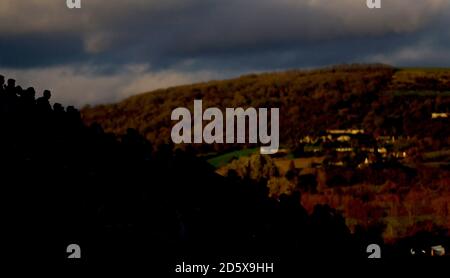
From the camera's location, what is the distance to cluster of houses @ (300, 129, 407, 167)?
9062cm

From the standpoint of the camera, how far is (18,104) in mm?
11859

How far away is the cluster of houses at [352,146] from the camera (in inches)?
3568

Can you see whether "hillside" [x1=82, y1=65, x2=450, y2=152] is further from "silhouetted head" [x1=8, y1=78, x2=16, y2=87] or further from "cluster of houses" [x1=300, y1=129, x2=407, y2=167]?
"silhouetted head" [x1=8, y1=78, x2=16, y2=87]

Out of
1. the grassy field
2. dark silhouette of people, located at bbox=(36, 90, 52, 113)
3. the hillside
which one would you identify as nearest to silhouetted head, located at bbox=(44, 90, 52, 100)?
dark silhouette of people, located at bbox=(36, 90, 52, 113)

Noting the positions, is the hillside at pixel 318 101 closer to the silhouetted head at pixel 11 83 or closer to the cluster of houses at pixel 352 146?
the cluster of houses at pixel 352 146

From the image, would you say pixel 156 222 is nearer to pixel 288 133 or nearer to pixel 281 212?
pixel 281 212

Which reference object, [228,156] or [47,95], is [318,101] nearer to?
[228,156]

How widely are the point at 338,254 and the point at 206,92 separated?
12277cm

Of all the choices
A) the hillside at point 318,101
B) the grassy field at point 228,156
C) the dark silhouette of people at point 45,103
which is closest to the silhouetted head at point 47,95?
the dark silhouette of people at point 45,103

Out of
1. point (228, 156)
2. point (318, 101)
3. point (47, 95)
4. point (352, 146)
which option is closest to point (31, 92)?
point (47, 95)

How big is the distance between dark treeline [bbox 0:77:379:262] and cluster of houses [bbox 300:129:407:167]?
247 ft

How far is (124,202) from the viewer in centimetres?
1084

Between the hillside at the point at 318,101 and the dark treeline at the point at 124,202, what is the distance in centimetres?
7329

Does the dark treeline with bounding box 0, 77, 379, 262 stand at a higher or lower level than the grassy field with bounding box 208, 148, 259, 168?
lower
